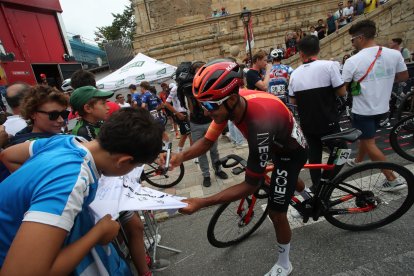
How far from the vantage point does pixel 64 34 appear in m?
15.4

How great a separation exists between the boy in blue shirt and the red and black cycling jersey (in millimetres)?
770

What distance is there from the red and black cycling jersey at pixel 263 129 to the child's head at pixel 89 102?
5.75 ft

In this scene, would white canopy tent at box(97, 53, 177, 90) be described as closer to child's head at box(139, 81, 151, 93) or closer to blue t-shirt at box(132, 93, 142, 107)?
child's head at box(139, 81, 151, 93)

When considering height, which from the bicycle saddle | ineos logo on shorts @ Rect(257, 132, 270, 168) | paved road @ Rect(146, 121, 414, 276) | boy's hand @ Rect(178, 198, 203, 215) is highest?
ineos logo on shorts @ Rect(257, 132, 270, 168)

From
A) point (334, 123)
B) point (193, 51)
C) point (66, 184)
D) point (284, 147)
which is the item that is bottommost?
point (334, 123)

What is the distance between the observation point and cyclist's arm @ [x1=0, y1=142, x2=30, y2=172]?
181 centimetres

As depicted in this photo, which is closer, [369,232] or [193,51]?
[369,232]

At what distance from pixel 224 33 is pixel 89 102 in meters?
16.5

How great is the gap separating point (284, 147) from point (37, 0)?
16.7 metres

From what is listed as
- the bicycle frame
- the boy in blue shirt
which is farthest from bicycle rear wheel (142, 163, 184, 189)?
the boy in blue shirt

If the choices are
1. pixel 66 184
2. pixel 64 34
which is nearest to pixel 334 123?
pixel 66 184

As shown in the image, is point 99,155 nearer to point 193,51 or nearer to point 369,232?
point 369,232

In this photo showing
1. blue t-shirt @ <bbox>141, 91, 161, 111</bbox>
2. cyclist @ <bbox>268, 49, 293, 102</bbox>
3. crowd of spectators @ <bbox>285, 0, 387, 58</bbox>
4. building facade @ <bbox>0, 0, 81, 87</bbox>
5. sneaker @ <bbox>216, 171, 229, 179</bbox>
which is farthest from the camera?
crowd of spectators @ <bbox>285, 0, 387, 58</bbox>

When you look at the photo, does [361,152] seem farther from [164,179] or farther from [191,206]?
[164,179]
